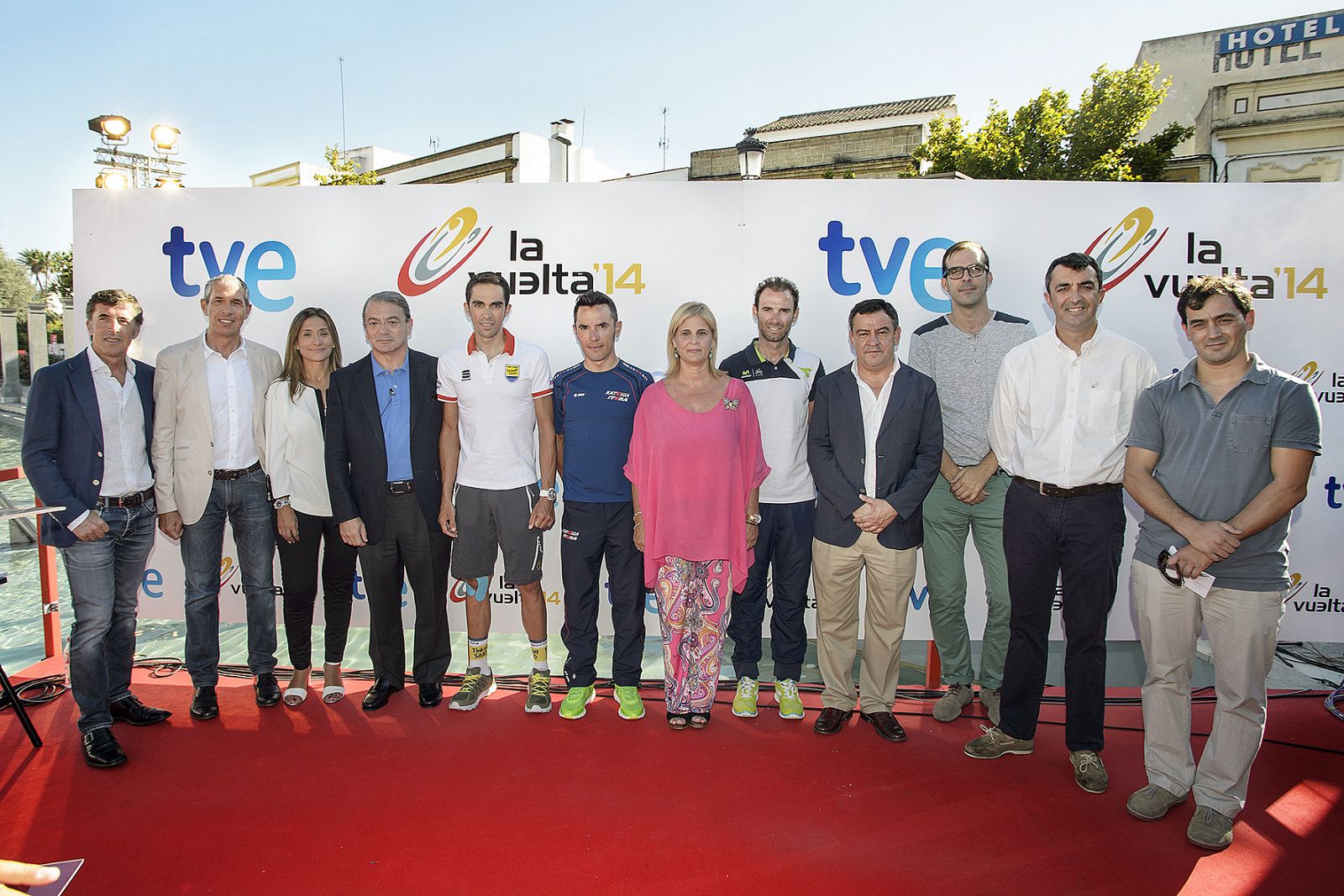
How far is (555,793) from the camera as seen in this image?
2572 mm

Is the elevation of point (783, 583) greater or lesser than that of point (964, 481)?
lesser

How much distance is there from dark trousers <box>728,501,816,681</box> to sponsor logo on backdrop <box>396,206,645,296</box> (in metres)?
1.51

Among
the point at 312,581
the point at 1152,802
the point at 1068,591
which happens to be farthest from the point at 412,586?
the point at 1152,802

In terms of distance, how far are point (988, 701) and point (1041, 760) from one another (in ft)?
1.20

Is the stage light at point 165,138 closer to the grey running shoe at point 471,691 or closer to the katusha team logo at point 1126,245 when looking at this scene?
the grey running shoe at point 471,691

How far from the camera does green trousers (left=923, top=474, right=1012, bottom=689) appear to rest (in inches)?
121

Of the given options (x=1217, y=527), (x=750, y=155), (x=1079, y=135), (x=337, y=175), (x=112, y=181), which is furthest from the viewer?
(x=337, y=175)

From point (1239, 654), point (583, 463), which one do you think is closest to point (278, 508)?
point (583, 463)

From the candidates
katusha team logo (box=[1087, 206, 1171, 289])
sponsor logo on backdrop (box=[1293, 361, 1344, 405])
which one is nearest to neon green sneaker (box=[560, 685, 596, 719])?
katusha team logo (box=[1087, 206, 1171, 289])

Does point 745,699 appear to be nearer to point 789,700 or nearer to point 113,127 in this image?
point 789,700

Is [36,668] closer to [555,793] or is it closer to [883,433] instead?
[555,793]

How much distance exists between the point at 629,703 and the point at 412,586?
1095mm

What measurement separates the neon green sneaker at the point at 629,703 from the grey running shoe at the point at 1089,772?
1.67m

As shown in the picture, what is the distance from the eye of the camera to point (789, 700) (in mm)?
3141
